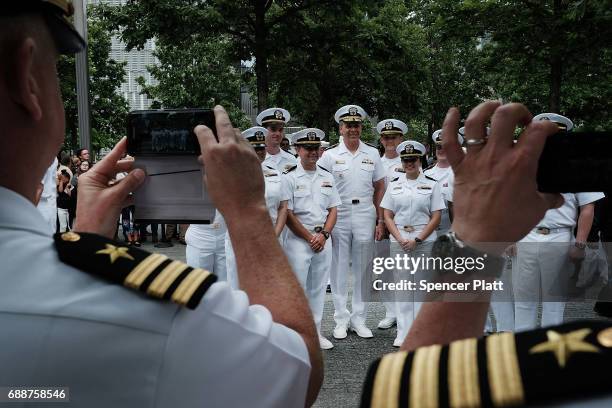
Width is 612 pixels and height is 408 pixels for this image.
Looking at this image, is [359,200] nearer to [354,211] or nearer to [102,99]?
[354,211]

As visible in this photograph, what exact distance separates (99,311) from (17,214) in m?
0.19

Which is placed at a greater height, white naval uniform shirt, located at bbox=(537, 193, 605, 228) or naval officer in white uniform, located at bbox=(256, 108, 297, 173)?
naval officer in white uniform, located at bbox=(256, 108, 297, 173)

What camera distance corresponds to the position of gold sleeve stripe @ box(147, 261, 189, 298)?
0.85 metres

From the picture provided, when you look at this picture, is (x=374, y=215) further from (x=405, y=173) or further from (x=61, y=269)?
(x=61, y=269)

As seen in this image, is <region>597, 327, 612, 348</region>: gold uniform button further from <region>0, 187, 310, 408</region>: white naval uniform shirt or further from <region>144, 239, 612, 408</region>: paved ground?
<region>144, 239, 612, 408</region>: paved ground

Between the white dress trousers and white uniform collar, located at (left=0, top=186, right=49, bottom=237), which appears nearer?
white uniform collar, located at (left=0, top=186, right=49, bottom=237)

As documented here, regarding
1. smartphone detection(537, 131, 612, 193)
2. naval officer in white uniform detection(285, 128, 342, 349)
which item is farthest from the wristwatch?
naval officer in white uniform detection(285, 128, 342, 349)

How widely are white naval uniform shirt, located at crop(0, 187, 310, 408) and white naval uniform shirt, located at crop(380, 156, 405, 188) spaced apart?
5.87 m

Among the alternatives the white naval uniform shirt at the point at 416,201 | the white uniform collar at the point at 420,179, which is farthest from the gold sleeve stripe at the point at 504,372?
the white uniform collar at the point at 420,179

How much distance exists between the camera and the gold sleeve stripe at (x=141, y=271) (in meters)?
0.86

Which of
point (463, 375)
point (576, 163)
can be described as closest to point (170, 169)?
point (576, 163)

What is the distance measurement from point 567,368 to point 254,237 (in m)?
0.64

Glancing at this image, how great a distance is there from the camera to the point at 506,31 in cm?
1244

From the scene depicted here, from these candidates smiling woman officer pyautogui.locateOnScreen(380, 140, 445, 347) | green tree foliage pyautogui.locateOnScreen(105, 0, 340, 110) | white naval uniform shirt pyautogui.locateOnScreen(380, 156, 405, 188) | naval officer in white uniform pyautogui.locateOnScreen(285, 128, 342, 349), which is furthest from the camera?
green tree foliage pyautogui.locateOnScreen(105, 0, 340, 110)
